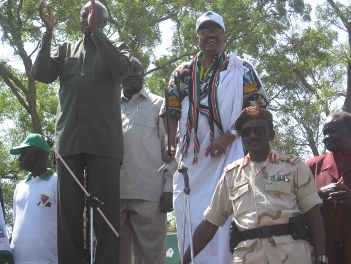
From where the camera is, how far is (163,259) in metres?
6.91

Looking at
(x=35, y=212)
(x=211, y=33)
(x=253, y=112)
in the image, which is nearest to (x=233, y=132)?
(x=253, y=112)

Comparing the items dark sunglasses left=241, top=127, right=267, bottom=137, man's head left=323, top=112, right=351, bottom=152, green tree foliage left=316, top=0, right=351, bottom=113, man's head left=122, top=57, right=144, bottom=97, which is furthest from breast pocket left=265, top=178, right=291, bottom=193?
green tree foliage left=316, top=0, right=351, bottom=113

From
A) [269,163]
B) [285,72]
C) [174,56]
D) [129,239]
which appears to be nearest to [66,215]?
[129,239]

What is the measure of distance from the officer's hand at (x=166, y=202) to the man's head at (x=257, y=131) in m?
1.68

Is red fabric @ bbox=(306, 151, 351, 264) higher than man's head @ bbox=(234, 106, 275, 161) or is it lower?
lower

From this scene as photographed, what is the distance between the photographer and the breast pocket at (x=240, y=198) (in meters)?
5.12

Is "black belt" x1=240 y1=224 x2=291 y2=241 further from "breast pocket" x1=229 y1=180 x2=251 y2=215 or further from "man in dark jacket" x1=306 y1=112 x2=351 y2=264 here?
"man in dark jacket" x1=306 y1=112 x2=351 y2=264

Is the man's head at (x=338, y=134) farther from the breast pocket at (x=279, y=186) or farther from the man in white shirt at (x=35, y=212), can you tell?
the man in white shirt at (x=35, y=212)

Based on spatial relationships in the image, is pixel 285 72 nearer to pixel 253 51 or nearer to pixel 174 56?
pixel 253 51

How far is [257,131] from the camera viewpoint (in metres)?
5.23

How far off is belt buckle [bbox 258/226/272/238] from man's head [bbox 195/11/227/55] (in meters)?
1.97

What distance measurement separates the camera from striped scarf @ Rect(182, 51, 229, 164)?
6.24 meters

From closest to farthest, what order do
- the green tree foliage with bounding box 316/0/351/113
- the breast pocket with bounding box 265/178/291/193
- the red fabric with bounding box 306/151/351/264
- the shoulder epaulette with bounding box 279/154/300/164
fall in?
the breast pocket with bounding box 265/178/291/193, the shoulder epaulette with bounding box 279/154/300/164, the red fabric with bounding box 306/151/351/264, the green tree foliage with bounding box 316/0/351/113

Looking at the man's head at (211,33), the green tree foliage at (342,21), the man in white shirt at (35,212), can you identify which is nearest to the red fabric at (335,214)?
the man's head at (211,33)
